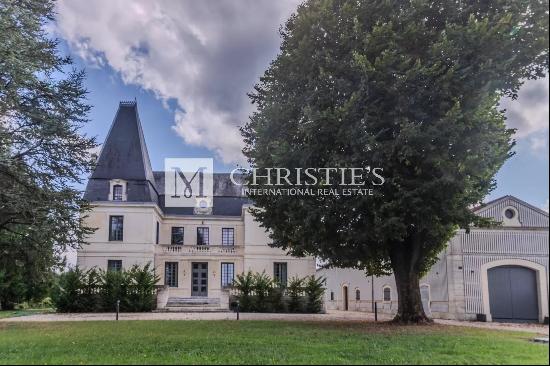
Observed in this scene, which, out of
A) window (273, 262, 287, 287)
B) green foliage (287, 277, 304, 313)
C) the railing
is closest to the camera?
green foliage (287, 277, 304, 313)

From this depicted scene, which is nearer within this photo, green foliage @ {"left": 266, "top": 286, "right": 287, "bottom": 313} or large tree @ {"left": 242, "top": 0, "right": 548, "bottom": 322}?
large tree @ {"left": 242, "top": 0, "right": 548, "bottom": 322}

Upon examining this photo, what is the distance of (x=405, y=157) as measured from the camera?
12188mm

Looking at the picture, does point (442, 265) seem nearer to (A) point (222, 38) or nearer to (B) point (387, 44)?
(B) point (387, 44)

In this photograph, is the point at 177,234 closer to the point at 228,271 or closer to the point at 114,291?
the point at 228,271

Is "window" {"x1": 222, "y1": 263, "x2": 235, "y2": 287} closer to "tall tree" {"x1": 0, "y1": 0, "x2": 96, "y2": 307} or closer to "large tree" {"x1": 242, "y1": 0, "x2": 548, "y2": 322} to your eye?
"tall tree" {"x1": 0, "y1": 0, "x2": 96, "y2": 307}

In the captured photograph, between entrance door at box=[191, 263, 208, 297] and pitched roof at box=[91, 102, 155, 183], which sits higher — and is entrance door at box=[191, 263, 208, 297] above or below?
below

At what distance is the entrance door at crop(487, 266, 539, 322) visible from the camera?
16422 mm

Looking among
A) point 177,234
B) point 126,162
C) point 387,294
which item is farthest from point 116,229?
point 387,294

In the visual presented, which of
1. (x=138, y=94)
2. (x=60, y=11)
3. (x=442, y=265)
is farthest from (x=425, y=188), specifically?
(x=138, y=94)

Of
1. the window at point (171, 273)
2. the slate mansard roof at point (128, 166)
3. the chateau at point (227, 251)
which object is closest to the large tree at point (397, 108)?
the chateau at point (227, 251)

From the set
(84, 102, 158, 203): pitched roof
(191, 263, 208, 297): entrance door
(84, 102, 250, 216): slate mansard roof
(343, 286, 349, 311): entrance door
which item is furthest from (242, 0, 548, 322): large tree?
(191, 263, 208, 297): entrance door

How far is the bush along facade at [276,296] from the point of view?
23531mm

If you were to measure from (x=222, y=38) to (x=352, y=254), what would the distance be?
10.2 meters

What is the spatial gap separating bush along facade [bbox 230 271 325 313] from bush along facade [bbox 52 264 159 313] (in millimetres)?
4565
